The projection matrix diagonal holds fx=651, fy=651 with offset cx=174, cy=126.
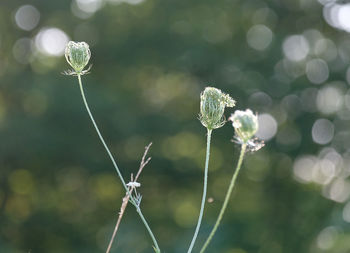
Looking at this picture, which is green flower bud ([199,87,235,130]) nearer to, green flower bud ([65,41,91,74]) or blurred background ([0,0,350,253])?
green flower bud ([65,41,91,74])

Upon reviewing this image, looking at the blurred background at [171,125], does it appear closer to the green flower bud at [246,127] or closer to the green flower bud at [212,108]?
the green flower bud at [212,108]

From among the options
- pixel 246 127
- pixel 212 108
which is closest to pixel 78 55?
pixel 212 108

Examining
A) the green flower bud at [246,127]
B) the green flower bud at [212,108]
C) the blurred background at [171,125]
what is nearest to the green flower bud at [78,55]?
the green flower bud at [212,108]

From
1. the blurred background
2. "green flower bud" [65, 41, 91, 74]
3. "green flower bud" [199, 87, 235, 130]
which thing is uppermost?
"green flower bud" [65, 41, 91, 74]

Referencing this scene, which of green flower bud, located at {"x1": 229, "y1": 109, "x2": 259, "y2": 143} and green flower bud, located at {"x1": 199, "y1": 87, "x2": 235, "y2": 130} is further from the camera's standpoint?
green flower bud, located at {"x1": 199, "y1": 87, "x2": 235, "y2": 130}

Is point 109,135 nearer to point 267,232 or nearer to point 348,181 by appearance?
point 267,232

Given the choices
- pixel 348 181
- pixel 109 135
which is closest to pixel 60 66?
pixel 109 135

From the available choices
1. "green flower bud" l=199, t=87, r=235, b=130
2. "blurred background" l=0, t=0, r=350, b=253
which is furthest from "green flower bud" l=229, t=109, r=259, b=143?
"blurred background" l=0, t=0, r=350, b=253
